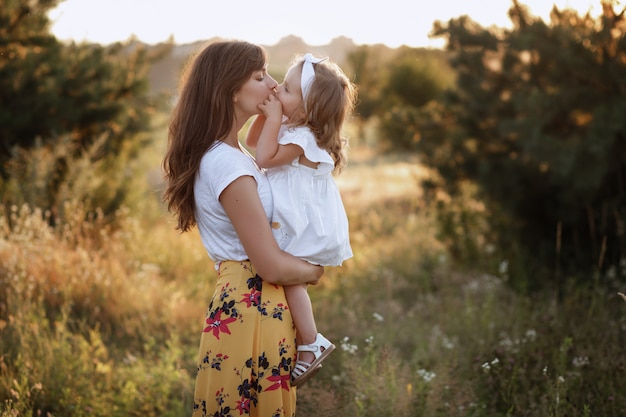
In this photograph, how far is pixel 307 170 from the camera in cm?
256

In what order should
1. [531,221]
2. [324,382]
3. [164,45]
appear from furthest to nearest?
[164,45] < [531,221] < [324,382]

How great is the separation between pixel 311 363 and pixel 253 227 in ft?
1.92

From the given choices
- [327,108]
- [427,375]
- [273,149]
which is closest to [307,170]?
[273,149]

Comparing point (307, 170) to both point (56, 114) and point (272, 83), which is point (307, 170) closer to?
point (272, 83)

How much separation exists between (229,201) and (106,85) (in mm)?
5803

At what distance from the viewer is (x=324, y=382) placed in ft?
12.8

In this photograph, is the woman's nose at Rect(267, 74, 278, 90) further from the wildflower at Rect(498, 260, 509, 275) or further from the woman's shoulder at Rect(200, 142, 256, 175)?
the wildflower at Rect(498, 260, 509, 275)

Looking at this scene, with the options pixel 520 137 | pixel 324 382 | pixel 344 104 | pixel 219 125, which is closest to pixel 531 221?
pixel 520 137

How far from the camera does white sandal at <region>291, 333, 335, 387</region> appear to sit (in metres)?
2.40

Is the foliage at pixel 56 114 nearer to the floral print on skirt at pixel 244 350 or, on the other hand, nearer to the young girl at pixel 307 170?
the young girl at pixel 307 170

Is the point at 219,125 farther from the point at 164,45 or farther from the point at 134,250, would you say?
the point at 164,45

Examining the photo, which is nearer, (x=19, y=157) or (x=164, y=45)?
(x=19, y=157)

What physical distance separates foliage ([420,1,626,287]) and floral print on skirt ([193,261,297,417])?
2719mm

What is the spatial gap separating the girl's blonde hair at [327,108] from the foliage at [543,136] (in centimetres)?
237
